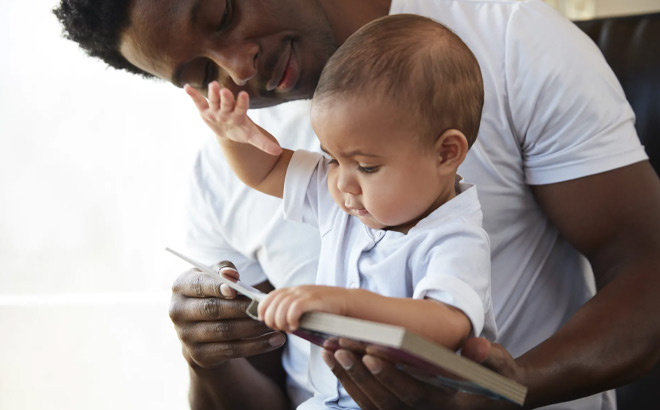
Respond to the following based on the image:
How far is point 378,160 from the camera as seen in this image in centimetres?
103

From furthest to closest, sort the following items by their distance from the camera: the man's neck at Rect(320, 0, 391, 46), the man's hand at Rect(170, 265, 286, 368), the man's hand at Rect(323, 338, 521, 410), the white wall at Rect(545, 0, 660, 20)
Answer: the white wall at Rect(545, 0, 660, 20), the man's neck at Rect(320, 0, 391, 46), the man's hand at Rect(170, 265, 286, 368), the man's hand at Rect(323, 338, 521, 410)

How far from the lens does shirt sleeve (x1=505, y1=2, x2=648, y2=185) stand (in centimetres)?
130

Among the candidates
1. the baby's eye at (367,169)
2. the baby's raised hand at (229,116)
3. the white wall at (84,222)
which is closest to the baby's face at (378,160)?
the baby's eye at (367,169)

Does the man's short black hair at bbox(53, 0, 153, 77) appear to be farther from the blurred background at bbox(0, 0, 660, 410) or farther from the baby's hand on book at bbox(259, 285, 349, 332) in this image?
the blurred background at bbox(0, 0, 660, 410)

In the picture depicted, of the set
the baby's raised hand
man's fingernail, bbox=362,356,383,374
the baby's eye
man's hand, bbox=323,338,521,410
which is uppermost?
the baby's raised hand

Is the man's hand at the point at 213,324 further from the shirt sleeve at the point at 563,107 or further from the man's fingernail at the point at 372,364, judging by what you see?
the shirt sleeve at the point at 563,107

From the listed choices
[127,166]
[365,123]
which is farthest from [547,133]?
→ [127,166]

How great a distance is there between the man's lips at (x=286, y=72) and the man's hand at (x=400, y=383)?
0.54 m

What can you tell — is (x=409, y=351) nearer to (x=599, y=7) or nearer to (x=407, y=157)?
(x=407, y=157)

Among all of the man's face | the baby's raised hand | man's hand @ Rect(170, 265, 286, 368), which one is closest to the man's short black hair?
the man's face

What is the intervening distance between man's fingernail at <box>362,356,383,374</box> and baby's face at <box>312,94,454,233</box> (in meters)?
0.22

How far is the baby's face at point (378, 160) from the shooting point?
101cm

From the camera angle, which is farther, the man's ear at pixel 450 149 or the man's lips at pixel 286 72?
the man's lips at pixel 286 72

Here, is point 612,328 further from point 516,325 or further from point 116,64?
point 116,64
